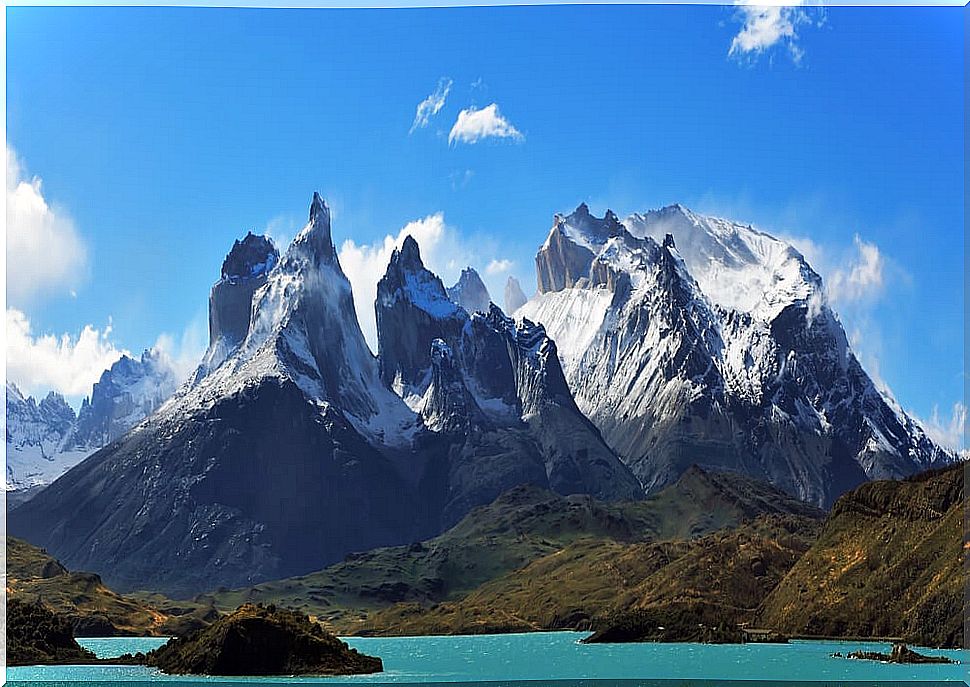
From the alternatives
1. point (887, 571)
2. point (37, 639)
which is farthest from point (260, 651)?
point (887, 571)

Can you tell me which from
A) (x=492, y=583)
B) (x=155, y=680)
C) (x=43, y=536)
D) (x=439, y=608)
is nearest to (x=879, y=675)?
(x=155, y=680)

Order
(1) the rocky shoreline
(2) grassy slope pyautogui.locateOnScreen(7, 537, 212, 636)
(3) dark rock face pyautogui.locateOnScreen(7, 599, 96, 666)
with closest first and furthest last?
(3) dark rock face pyautogui.locateOnScreen(7, 599, 96, 666), (1) the rocky shoreline, (2) grassy slope pyautogui.locateOnScreen(7, 537, 212, 636)

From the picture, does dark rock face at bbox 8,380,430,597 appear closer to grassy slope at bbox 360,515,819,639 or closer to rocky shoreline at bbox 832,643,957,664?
grassy slope at bbox 360,515,819,639

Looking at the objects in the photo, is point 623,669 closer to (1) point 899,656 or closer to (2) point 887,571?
(1) point 899,656

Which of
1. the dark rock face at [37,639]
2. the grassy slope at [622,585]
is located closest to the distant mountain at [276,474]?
the grassy slope at [622,585]

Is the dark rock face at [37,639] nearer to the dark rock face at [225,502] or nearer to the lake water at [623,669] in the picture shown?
the lake water at [623,669]

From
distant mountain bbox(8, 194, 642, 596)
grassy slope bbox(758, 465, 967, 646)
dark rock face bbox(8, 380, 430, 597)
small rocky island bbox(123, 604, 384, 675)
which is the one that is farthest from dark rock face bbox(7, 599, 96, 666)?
dark rock face bbox(8, 380, 430, 597)
